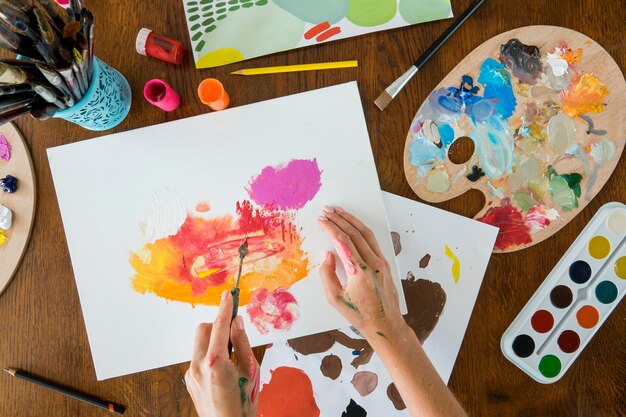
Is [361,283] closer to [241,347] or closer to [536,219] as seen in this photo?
[241,347]

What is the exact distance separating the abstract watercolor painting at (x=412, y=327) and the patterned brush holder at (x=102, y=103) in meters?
0.55

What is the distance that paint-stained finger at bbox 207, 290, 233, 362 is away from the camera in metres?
0.72

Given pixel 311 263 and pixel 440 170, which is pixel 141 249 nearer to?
pixel 311 263

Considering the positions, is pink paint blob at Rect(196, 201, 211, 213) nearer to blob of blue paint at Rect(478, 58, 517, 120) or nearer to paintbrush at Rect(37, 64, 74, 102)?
paintbrush at Rect(37, 64, 74, 102)

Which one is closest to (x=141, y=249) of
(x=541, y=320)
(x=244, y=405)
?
(x=244, y=405)

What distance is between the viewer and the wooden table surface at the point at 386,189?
2.93 ft

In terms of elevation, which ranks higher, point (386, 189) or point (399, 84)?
point (399, 84)

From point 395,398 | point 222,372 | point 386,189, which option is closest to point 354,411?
point 395,398

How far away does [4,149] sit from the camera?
0.90 metres

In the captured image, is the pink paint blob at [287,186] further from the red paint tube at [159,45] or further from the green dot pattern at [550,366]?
the green dot pattern at [550,366]

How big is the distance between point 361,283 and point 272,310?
0.19 metres

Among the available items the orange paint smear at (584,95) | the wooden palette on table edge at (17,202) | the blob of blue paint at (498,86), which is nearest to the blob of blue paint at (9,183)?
the wooden palette on table edge at (17,202)

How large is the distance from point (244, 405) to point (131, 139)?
0.55m

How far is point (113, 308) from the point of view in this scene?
88 cm
